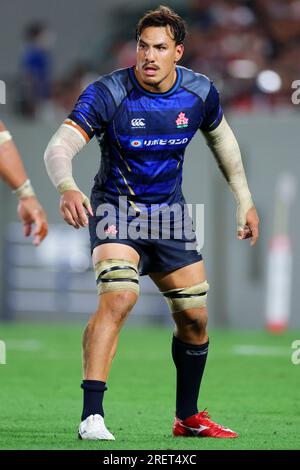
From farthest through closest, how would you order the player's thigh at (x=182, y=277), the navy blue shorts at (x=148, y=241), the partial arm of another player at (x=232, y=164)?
1. the partial arm of another player at (x=232, y=164)
2. the player's thigh at (x=182, y=277)
3. the navy blue shorts at (x=148, y=241)

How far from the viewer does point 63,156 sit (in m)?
6.89

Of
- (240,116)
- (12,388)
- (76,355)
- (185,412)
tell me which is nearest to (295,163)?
(240,116)

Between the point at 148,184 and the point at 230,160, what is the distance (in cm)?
67

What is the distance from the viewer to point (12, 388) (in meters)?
10.1

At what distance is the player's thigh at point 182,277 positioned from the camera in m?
7.33

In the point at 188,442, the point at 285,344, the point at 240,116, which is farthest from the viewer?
the point at 240,116

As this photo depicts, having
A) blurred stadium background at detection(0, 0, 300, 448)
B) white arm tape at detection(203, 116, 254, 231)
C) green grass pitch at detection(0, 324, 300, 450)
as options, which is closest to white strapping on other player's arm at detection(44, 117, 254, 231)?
white arm tape at detection(203, 116, 254, 231)

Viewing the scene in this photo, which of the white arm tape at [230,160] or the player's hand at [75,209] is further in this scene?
the white arm tape at [230,160]

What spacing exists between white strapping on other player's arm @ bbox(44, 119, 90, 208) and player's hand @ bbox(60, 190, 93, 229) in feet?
0.32

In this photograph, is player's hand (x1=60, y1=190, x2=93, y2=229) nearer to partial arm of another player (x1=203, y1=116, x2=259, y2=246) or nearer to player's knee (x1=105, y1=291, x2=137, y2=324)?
player's knee (x1=105, y1=291, x2=137, y2=324)

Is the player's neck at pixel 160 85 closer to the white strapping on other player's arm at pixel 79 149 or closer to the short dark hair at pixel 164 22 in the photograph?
the short dark hair at pixel 164 22

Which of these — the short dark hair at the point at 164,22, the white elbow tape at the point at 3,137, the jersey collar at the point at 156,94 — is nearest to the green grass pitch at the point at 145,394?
the white elbow tape at the point at 3,137
